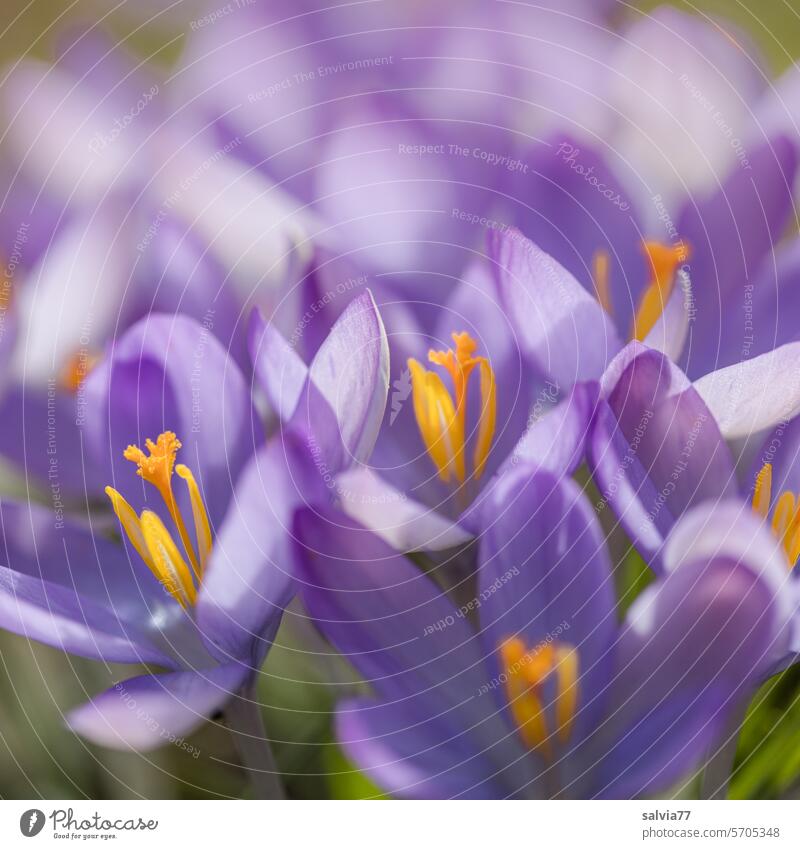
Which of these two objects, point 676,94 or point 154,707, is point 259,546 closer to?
point 154,707

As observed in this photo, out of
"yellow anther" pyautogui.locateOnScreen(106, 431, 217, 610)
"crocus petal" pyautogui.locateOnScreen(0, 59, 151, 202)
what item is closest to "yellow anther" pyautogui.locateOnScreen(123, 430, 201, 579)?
"yellow anther" pyautogui.locateOnScreen(106, 431, 217, 610)

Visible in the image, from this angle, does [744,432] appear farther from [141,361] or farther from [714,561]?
[141,361]

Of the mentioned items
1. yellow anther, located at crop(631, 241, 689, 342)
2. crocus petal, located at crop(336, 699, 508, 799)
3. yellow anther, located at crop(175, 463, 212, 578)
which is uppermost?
yellow anther, located at crop(631, 241, 689, 342)

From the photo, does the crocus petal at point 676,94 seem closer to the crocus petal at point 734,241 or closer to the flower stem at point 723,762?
the crocus petal at point 734,241

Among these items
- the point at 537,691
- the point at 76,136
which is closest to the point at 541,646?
the point at 537,691
